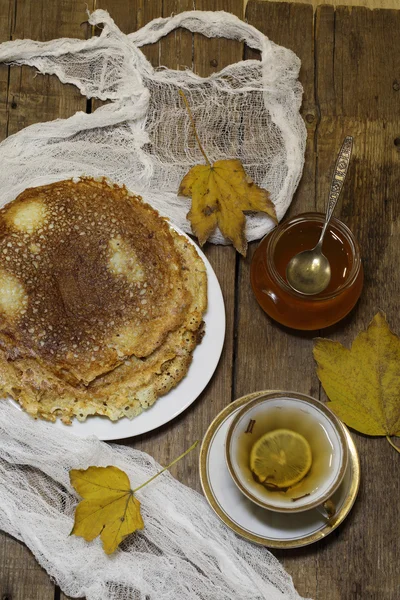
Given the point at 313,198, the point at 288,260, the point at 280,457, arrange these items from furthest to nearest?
the point at 313,198, the point at 288,260, the point at 280,457

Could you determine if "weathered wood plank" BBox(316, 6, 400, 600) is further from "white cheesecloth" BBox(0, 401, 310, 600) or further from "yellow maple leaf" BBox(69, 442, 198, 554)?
"yellow maple leaf" BBox(69, 442, 198, 554)

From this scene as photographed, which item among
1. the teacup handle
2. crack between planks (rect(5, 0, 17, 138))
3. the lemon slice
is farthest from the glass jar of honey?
crack between planks (rect(5, 0, 17, 138))

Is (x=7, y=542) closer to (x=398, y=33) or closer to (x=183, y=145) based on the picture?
(x=183, y=145)

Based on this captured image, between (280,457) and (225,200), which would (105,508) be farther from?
(225,200)

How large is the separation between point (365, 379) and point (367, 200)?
390 millimetres

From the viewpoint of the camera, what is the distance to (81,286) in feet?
4.67

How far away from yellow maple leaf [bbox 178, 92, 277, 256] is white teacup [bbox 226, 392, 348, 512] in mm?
326

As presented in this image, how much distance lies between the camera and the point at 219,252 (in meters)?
1.53

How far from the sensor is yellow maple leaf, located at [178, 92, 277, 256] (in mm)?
1479

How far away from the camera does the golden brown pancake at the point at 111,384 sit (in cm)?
140

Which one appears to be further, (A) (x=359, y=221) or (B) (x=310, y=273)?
(A) (x=359, y=221)

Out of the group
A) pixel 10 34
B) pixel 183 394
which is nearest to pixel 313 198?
pixel 183 394

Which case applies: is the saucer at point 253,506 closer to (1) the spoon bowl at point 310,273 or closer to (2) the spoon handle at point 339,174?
(1) the spoon bowl at point 310,273

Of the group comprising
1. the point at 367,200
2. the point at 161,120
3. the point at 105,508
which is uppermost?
the point at 161,120
